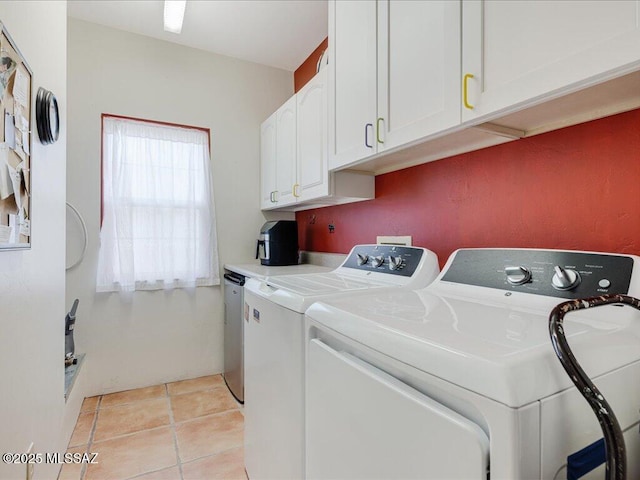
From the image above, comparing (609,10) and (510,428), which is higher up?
(609,10)

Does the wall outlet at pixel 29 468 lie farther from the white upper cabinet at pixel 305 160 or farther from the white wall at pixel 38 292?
the white upper cabinet at pixel 305 160

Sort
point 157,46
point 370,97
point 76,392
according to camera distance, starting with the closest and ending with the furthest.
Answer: point 370,97 → point 76,392 → point 157,46

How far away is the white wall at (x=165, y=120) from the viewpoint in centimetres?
243

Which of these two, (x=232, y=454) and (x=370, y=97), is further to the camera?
(x=232, y=454)

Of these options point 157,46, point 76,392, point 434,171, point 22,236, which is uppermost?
point 157,46

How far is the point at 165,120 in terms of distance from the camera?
2.67m

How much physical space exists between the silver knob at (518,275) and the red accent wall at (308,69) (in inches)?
91.3

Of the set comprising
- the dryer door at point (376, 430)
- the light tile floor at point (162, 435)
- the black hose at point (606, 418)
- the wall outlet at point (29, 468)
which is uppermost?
the black hose at point (606, 418)

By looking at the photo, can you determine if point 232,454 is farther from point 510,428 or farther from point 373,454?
point 510,428

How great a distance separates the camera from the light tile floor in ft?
5.49

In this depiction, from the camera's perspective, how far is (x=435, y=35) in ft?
3.70

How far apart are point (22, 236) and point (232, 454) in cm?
148

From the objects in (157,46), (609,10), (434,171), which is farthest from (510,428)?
(157,46)

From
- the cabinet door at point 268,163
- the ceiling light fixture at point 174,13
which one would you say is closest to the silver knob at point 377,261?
the cabinet door at point 268,163
